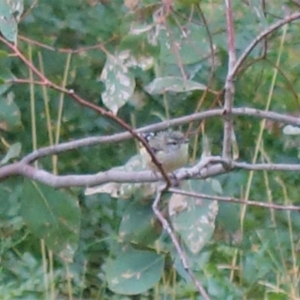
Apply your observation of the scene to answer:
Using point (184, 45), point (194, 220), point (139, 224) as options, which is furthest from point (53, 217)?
point (184, 45)

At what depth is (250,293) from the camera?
1.73m

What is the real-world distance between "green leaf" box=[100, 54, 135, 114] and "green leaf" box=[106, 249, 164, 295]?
215 mm

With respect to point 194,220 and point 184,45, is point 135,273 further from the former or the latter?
point 184,45

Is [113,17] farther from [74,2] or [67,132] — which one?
[67,132]

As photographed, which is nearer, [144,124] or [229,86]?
[229,86]

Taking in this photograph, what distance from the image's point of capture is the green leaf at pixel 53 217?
146 centimetres

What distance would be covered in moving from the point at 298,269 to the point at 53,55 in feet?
2.40

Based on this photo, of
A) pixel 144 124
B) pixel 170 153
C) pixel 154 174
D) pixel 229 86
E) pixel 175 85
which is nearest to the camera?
pixel 229 86

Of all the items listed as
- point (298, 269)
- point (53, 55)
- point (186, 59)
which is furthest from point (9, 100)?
point (298, 269)

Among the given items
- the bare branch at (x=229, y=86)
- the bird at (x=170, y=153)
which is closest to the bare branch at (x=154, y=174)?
the bare branch at (x=229, y=86)

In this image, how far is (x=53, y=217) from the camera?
1.47m

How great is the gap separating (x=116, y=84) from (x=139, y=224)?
0.21 meters

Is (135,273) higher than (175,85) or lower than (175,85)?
lower

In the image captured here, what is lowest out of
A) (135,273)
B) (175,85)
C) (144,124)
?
(144,124)
